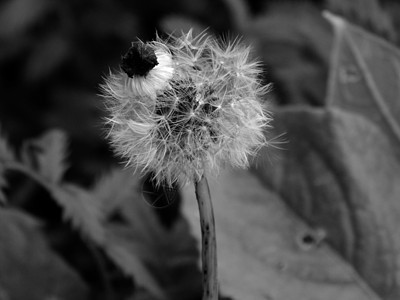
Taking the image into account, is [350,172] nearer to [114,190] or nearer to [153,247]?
[153,247]

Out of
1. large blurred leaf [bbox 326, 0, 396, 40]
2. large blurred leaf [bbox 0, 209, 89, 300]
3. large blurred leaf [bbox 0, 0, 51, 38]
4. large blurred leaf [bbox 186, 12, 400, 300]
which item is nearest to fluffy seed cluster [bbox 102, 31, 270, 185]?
large blurred leaf [bbox 186, 12, 400, 300]

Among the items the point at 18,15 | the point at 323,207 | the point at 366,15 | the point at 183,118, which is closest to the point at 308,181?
the point at 323,207

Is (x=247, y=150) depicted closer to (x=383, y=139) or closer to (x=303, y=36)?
(x=383, y=139)

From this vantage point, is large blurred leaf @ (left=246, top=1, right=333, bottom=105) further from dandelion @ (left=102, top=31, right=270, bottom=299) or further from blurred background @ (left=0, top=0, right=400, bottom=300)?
dandelion @ (left=102, top=31, right=270, bottom=299)

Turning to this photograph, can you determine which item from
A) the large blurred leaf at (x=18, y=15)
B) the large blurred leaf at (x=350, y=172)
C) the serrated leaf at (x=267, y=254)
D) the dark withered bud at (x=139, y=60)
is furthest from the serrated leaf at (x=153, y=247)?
the large blurred leaf at (x=18, y=15)

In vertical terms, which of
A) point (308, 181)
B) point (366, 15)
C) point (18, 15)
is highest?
point (18, 15)

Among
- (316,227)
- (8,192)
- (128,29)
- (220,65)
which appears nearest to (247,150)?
(220,65)

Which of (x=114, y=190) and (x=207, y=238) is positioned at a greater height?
(x=114, y=190)
